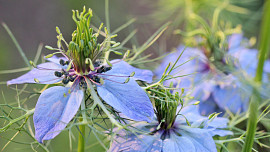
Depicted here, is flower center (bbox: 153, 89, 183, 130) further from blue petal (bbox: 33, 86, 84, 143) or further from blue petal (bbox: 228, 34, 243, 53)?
blue petal (bbox: 228, 34, 243, 53)

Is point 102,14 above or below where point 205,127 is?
above

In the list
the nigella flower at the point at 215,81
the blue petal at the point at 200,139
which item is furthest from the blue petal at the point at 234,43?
the blue petal at the point at 200,139

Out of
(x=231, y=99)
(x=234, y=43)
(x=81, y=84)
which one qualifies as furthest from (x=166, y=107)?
(x=234, y=43)

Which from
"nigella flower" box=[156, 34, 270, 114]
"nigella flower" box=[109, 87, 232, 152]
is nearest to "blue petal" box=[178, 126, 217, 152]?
"nigella flower" box=[109, 87, 232, 152]

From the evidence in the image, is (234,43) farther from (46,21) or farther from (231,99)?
(46,21)

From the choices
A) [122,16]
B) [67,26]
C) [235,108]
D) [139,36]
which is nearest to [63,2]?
[67,26]

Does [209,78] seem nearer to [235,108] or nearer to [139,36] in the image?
[235,108]
